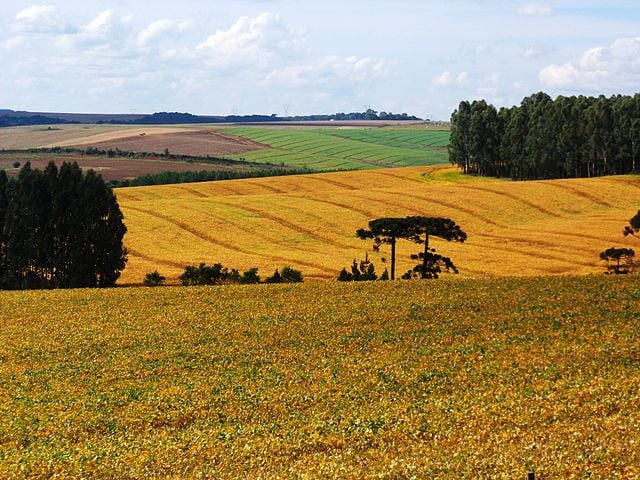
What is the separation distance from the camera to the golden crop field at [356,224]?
84.4 meters

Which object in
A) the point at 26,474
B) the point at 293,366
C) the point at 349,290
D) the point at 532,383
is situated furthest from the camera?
the point at 349,290

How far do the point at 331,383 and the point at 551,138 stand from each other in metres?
135

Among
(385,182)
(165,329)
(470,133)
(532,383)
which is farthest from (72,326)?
(470,133)

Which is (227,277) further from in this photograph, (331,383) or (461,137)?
(461,137)

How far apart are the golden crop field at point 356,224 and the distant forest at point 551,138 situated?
13233mm

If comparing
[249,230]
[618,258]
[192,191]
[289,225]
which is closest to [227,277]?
[249,230]

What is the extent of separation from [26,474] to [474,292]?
34.6 metres

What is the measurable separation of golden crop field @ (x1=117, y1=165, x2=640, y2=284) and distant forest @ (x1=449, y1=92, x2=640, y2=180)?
1323cm

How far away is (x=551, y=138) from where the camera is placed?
162m

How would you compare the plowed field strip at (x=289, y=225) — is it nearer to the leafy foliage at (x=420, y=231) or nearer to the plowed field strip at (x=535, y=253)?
the plowed field strip at (x=535, y=253)

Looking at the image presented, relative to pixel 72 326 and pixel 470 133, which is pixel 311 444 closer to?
pixel 72 326

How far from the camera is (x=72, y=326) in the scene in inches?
2034

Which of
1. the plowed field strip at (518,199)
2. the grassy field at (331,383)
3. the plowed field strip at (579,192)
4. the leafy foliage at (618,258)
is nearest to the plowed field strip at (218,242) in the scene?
the grassy field at (331,383)

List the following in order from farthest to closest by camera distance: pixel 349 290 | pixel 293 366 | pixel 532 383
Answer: pixel 349 290 < pixel 293 366 < pixel 532 383
